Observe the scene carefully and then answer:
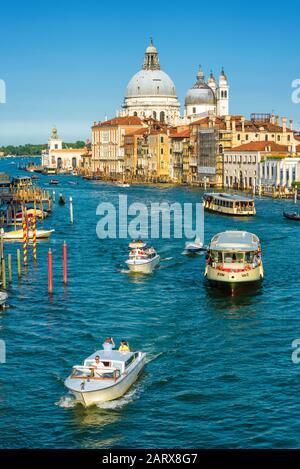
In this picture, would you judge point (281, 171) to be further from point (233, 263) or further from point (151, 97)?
point (151, 97)

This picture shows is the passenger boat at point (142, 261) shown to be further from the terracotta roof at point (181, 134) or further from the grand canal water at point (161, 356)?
the terracotta roof at point (181, 134)

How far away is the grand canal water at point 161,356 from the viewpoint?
627 inches

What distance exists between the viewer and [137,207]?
6569cm

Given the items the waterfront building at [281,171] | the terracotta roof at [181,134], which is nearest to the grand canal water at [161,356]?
the waterfront building at [281,171]

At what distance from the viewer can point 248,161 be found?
268 feet

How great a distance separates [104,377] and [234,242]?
13.0 meters

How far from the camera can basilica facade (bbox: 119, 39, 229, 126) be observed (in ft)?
435

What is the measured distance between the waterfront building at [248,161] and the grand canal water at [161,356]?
43.9m

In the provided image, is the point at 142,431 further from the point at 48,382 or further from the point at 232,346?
the point at 232,346

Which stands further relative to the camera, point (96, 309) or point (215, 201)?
point (215, 201)

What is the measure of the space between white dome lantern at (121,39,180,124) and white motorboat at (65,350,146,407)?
402 ft

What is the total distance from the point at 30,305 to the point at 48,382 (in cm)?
758

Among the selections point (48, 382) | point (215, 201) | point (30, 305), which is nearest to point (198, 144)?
point (215, 201)

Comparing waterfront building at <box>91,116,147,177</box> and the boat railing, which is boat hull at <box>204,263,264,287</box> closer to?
the boat railing
